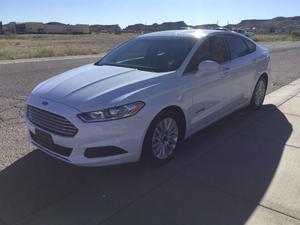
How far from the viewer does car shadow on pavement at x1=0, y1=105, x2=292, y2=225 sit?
3.36m

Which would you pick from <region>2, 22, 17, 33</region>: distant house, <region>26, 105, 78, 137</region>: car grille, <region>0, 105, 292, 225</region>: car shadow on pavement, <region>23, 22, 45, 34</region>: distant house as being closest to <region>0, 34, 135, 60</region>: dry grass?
<region>26, 105, 78, 137</region>: car grille

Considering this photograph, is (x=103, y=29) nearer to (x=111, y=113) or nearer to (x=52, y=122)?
(x=52, y=122)

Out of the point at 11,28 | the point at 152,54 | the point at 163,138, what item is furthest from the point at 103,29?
the point at 163,138

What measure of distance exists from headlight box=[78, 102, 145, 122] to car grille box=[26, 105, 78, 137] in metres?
0.18

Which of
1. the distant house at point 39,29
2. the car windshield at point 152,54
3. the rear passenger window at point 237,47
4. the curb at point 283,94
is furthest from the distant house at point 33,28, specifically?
the car windshield at point 152,54

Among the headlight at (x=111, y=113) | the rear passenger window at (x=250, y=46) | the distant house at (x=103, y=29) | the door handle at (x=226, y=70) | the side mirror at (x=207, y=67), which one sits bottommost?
the distant house at (x=103, y=29)

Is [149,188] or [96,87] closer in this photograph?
[149,188]

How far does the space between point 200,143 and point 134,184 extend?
1629 millimetres

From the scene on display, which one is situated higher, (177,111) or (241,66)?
(241,66)

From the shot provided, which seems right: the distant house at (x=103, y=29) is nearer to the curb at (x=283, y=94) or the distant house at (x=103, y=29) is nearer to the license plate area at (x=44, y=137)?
the curb at (x=283, y=94)

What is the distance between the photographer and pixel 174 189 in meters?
3.85

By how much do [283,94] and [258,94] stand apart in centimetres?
204

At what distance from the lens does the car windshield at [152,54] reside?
16.0 feet

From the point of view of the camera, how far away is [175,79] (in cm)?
452
